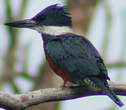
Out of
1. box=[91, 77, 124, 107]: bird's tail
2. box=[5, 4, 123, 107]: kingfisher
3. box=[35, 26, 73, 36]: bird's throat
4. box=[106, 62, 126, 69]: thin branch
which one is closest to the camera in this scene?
box=[91, 77, 124, 107]: bird's tail

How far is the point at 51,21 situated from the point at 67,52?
67cm

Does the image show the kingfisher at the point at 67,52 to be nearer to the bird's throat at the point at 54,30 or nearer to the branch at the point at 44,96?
the bird's throat at the point at 54,30

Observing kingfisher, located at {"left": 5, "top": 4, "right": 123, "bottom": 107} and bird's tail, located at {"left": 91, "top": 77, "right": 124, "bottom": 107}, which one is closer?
bird's tail, located at {"left": 91, "top": 77, "right": 124, "bottom": 107}

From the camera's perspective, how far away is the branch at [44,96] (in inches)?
148

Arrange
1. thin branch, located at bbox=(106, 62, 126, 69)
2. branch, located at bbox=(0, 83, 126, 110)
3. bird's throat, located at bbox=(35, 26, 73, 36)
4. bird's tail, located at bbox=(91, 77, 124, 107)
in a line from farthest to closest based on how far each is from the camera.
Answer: thin branch, located at bbox=(106, 62, 126, 69) < bird's throat, located at bbox=(35, 26, 73, 36) < bird's tail, located at bbox=(91, 77, 124, 107) < branch, located at bbox=(0, 83, 126, 110)

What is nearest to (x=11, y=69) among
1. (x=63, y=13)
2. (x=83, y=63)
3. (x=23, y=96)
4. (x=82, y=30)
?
(x=82, y=30)

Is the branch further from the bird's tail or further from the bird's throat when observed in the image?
the bird's throat

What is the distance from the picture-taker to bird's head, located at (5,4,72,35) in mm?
5164

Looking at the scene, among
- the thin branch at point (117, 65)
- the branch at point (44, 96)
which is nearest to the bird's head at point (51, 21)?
the branch at point (44, 96)

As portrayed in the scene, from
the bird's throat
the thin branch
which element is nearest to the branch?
the bird's throat

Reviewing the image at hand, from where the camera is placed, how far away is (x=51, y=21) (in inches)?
205

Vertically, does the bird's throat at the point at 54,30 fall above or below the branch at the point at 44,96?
above

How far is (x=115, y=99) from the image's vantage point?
407 centimetres

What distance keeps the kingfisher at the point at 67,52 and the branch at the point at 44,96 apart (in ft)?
0.37
